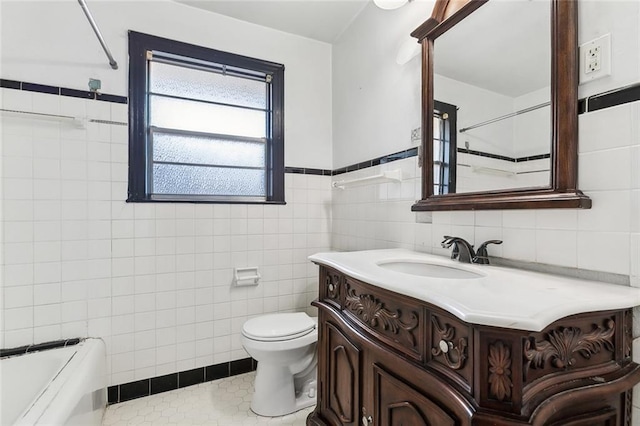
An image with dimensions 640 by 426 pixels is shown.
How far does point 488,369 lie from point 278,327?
1.29m

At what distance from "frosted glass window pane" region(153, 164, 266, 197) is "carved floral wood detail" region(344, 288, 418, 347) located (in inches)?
53.0

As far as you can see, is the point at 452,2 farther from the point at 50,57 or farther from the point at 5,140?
the point at 5,140

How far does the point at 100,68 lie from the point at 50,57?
23 cm

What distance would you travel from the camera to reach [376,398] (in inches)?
39.3

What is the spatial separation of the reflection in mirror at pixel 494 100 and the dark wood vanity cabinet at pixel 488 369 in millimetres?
550

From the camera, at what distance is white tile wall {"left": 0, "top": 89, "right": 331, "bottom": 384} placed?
63.8 inches

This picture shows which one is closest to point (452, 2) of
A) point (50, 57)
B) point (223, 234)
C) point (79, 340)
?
point (223, 234)

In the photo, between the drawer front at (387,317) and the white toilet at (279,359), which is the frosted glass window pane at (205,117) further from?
the drawer front at (387,317)

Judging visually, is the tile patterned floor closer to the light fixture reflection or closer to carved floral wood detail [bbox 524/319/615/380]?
carved floral wood detail [bbox 524/319/615/380]

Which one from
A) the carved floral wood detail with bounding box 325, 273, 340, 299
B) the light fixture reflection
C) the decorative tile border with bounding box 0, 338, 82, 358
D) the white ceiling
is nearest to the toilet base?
the carved floral wood detail with bounding box 325, 273, 340, 299

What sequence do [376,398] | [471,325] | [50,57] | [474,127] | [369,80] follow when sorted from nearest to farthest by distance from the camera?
[471,325] → [376,398] → [474,127] → [50,57] → [369,80]

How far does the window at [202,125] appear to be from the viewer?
1.90m

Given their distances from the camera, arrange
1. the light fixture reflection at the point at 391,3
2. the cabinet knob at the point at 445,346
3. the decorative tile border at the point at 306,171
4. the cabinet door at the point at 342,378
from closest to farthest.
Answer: the cabinet knob at the point at 445,346 → the cabinet door at the point at 342,378 → the light fixture reflection at the point at 391,3 → the decorative tile border at the point at 306,171

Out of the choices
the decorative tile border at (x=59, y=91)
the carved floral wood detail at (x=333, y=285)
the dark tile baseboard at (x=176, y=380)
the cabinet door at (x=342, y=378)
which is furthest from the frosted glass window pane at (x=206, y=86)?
the dark tile baseboard at (x=176, y=380)
